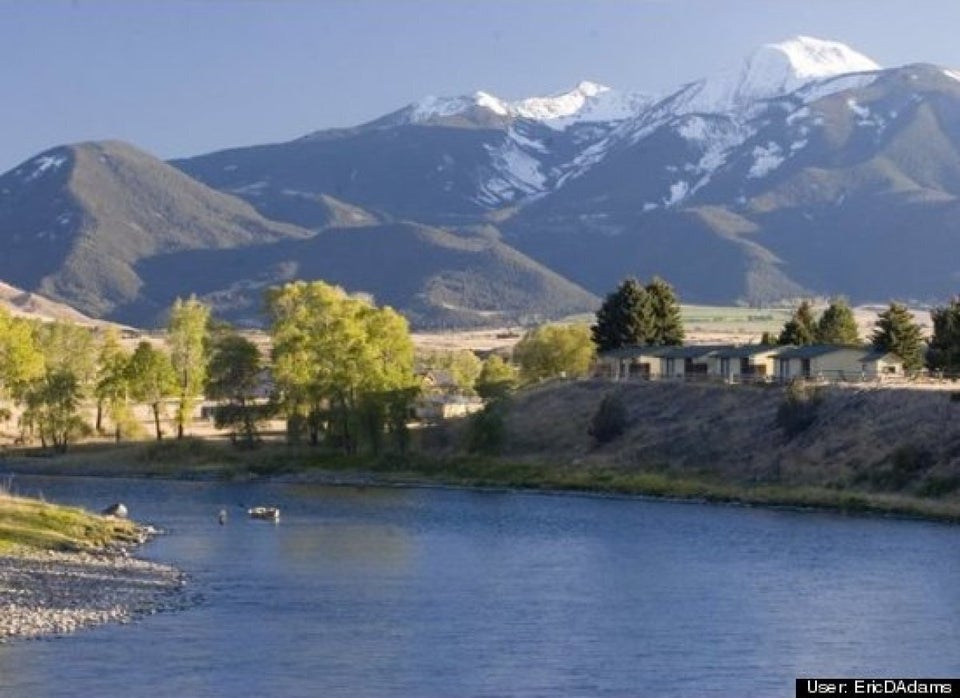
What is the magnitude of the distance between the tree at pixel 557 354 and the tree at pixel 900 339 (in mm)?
34349

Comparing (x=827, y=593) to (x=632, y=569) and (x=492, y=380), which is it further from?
(x=492, y=380)

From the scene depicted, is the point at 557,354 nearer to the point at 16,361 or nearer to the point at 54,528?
the point at 16,361

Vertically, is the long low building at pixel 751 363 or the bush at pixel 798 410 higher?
the long low building at pixel 751 363

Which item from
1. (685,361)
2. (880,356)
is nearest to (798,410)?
(880,356)

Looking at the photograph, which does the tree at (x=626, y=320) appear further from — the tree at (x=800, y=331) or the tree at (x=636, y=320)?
the tree at (x=800, y=331)

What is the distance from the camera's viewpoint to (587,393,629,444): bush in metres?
132

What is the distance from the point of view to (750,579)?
231 ft

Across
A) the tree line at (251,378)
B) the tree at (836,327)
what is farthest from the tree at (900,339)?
the tree line at (251,378)

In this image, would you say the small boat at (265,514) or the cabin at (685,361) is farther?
the cabin at (685,361)

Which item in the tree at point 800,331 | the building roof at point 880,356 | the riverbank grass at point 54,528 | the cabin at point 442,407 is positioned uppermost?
the tree at point 800,331

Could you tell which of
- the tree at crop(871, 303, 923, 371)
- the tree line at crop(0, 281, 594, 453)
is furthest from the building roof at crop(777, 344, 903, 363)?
the tree line at crop(0, 281, 594, 453)

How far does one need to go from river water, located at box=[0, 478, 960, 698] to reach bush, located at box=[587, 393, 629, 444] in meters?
31.3

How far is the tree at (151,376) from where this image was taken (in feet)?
467

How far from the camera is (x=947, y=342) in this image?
5251 inches
